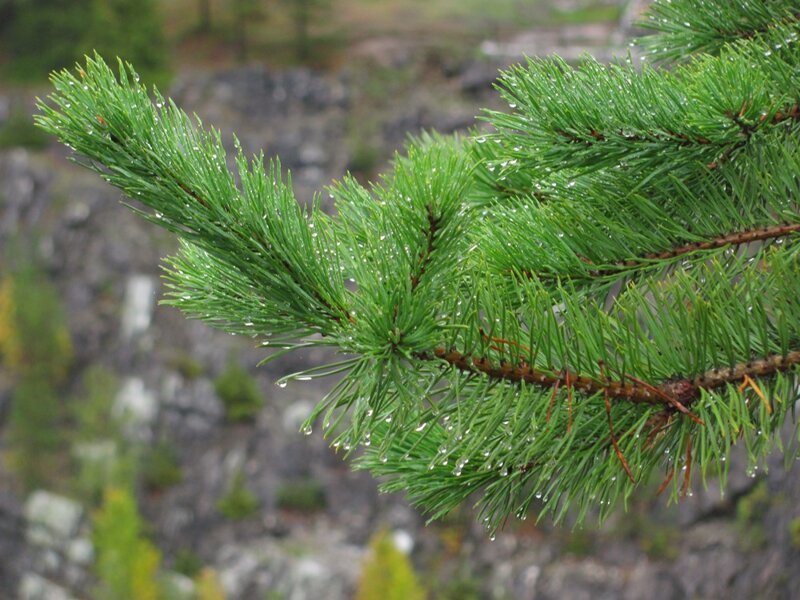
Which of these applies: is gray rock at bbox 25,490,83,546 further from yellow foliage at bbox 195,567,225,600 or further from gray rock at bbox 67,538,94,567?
yellow foliage at bbox 195,567,225,600

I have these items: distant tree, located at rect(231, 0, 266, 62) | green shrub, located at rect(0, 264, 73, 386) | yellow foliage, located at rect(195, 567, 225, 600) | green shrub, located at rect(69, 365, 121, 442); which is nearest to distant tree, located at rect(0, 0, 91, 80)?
distant tree, located at rect(231, 0, 266, 62)

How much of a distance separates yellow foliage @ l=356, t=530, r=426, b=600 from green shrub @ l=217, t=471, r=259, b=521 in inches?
158

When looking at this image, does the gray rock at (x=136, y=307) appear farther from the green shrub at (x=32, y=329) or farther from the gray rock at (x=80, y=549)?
the gray rock at (x=80, y=549)

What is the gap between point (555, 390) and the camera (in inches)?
53.2

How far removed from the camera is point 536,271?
5.40 ft

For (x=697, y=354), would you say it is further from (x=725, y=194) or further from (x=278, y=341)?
(x=278, y=341)

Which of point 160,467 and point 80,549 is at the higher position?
point 160,467

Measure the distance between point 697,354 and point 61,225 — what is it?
22.5 meters

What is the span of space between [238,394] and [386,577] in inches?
249

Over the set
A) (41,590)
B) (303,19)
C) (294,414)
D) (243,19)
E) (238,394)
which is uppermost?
(243,19)

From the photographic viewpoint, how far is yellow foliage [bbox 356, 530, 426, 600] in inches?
576

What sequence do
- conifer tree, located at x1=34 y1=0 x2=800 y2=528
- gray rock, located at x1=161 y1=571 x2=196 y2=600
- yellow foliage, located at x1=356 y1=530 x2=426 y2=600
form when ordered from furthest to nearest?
gray rock, located at x1=161 y1=571 x2=196 y2=600 < yellow foliage, located at x1=356 y1=530 x2=426 y2=600 < conifer tree, located at x1=34 y1=0 x2=800 y2=528

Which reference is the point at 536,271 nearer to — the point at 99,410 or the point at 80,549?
the point at 99,410

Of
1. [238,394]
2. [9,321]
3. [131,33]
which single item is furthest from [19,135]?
[238,394]
